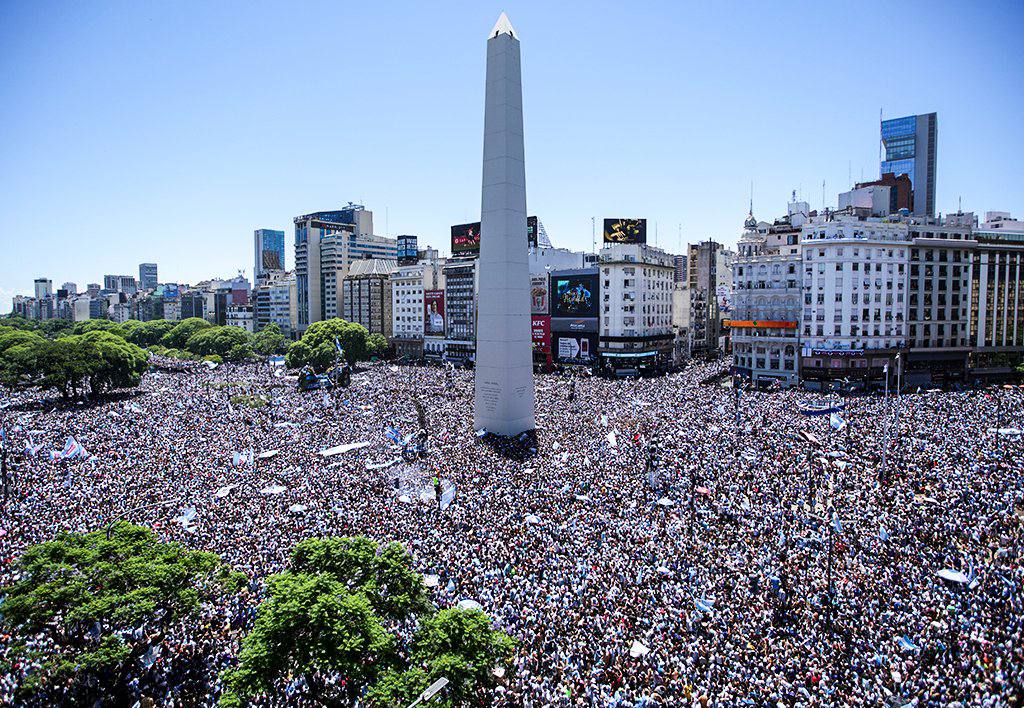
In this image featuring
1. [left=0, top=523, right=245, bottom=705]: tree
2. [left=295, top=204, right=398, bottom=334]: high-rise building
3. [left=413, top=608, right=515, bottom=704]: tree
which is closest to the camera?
[left=413, top=608, right=515, bottom=704]: tree

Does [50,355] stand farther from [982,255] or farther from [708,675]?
[982,255]

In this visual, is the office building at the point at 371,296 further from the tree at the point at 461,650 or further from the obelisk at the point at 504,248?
the tree at the point at 461,650

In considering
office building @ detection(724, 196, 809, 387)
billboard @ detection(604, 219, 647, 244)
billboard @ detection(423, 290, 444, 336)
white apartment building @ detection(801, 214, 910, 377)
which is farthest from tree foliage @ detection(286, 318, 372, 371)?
white apartment building @ detection(801, 214, 910, 377)

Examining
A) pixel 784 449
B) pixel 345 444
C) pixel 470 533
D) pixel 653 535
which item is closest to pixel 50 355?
pixel 345 444

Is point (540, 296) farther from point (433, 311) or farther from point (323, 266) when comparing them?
point (323, 266)

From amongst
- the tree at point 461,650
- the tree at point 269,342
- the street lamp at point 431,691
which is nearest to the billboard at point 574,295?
the tree at point 269,342

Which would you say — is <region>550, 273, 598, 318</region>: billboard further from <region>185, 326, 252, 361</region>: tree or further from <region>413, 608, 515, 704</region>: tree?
<region>413, 608, 515, 704</region>: tree

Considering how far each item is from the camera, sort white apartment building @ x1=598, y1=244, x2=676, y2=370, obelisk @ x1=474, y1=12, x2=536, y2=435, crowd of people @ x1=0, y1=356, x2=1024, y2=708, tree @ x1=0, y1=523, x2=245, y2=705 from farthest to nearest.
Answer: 1. white apartment building @ x1=598, y1=244, x2=676, y2=370
2. obelisk @ x1=474, y1=12, x2=536, y2=435
3. crowd of people @ x1=0, y1=356, x2=1024, y2=708
4. tree @ x1=0, y1=523, x2=245, y2=705
